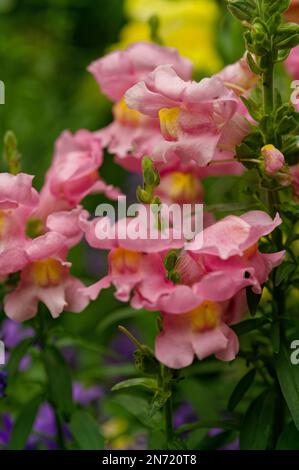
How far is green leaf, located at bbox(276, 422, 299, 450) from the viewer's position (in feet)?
2.48

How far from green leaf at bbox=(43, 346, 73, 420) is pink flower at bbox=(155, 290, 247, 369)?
0.71 ft

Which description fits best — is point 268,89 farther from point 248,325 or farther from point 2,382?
point 2,382

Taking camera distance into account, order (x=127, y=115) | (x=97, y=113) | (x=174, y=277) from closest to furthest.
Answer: (x=174, y=277) < (x=127, y=115) < (x=97, y=113)

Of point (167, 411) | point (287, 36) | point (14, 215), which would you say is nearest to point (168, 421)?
point (167, 411)

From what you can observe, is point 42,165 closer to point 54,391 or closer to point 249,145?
point 54,391

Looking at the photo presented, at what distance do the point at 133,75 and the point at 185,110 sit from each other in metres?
0.19

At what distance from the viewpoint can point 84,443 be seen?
0.86m

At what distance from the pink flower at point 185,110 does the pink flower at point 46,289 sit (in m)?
0.12

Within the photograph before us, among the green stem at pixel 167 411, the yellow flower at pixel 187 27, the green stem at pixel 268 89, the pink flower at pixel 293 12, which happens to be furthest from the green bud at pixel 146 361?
the yellow flower at pixel 187 27

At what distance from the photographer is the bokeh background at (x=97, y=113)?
99 centimetres

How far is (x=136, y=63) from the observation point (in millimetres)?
869

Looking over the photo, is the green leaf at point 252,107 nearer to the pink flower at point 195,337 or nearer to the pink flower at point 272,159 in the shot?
the pink flower at point 272,159

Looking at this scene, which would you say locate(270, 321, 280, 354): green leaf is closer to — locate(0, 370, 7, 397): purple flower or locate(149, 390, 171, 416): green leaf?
locate(149, 390, 171, 416): green leaf

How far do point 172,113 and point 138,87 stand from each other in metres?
0.03
